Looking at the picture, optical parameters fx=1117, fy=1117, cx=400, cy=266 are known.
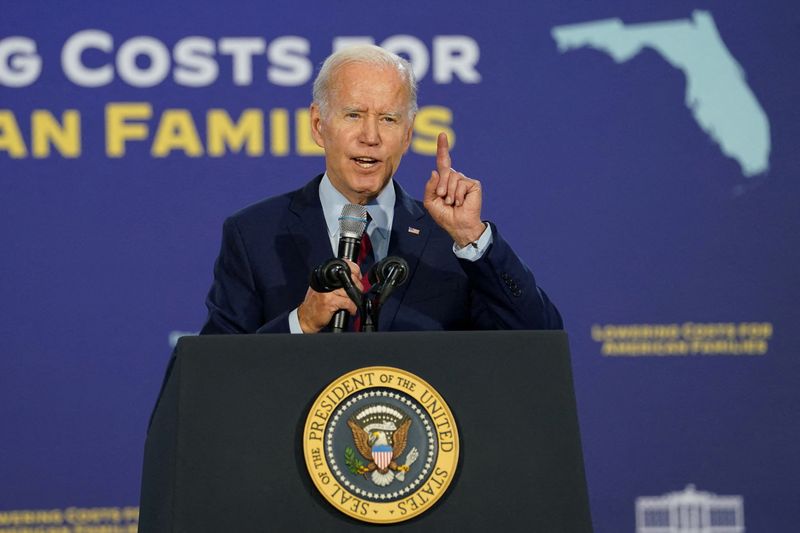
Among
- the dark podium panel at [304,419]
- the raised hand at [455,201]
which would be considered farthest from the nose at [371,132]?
the dark podium panel at [304,419]

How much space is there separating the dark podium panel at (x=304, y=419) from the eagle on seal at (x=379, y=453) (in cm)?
6

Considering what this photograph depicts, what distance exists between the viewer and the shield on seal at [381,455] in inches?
53.9

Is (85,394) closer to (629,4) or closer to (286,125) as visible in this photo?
(286,125)

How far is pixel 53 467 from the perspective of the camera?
11.4ft

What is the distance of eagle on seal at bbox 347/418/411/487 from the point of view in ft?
4.49

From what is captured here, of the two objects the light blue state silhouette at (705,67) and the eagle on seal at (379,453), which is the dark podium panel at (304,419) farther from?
the light blue state silhouette at (705,67)

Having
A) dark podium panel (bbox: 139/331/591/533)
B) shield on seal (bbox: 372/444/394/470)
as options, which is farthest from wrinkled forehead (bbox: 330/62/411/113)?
shield on seal (bbox: 372/444/394/470)

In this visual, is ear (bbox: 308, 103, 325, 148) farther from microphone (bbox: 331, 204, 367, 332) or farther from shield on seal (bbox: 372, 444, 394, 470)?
shield on seal (bbox: 372, 444, 394, 470)

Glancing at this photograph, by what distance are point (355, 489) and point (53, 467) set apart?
2.39 m

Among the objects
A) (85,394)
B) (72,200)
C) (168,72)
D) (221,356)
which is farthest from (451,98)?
(221,356)

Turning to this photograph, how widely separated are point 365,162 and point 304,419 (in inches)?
32.8

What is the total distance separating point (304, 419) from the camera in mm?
1380

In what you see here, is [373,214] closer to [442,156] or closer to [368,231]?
[368,231]

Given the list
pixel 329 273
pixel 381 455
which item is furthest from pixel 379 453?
pixel 329 273
